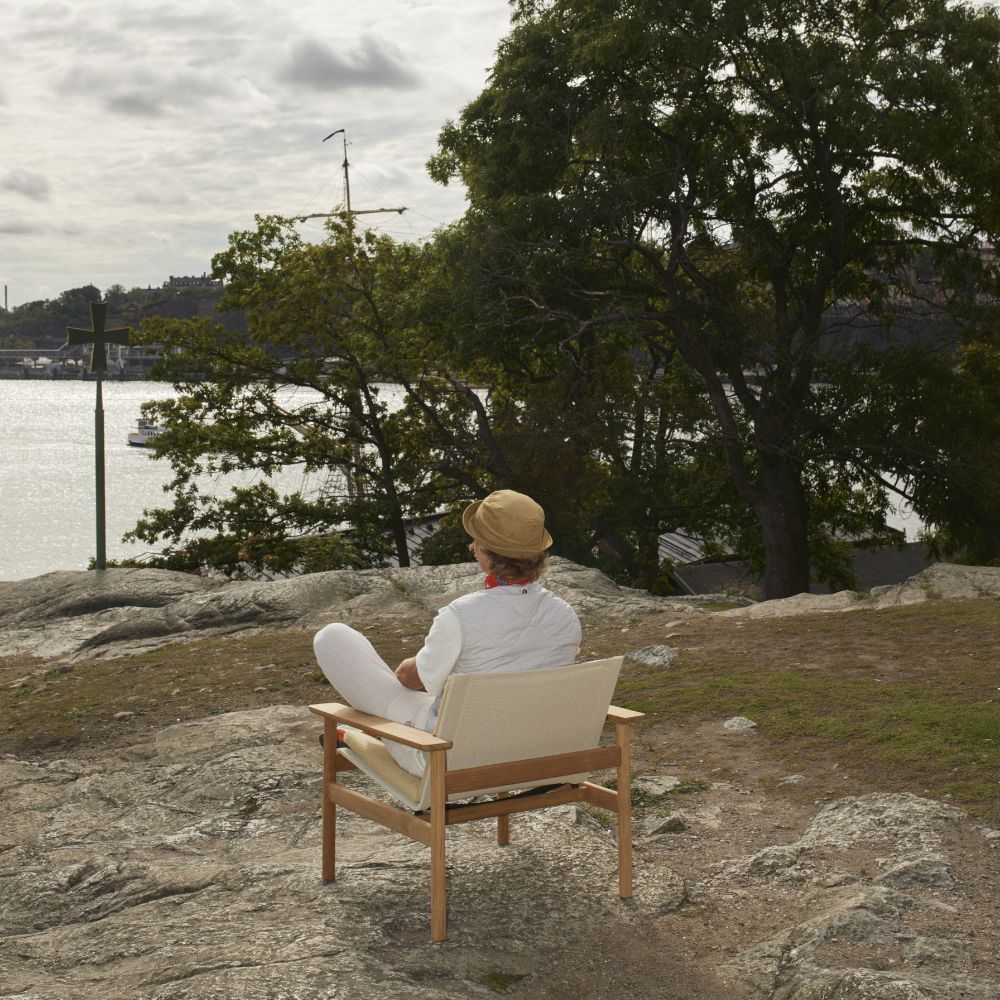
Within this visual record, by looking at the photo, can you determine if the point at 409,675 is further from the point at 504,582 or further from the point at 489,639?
the point at 504,582

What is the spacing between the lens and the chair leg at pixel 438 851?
4.06 m

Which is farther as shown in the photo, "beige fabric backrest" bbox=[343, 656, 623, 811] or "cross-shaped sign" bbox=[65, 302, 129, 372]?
"cross-shaped sign" bbox=[65, 302, 129, 372]

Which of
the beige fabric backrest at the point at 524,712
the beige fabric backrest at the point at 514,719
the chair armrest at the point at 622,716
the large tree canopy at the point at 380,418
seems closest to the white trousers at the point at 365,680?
the beige fabric backrest at the point at 514,719

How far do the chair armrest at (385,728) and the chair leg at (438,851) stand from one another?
56mm

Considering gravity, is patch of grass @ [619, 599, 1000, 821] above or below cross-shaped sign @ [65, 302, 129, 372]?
below

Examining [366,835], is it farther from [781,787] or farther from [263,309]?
[263,309]

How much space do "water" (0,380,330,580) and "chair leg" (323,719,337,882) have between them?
22.7 metres

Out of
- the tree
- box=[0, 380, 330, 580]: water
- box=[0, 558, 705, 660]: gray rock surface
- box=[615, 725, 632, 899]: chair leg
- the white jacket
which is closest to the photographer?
the white jacket

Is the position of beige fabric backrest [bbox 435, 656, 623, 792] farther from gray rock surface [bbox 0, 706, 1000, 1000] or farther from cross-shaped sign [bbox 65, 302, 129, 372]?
cross-shaped sign [bbox 65, 302, 129, 372]

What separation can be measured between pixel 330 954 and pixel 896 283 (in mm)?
19337

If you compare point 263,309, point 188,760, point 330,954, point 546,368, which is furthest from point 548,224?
point 330,954

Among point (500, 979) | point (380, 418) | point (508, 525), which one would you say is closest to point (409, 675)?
point (508, 525)

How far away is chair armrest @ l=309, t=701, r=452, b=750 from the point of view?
4.11 metres

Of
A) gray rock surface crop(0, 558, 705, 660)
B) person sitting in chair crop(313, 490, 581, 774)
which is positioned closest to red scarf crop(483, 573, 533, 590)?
person sitting in chair crop(313, 490, 581, 774)
